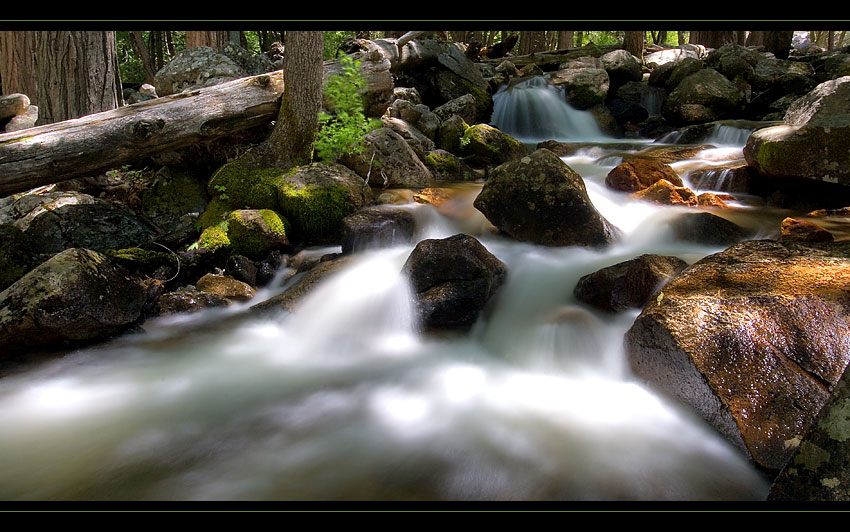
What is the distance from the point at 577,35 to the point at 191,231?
2748 cm

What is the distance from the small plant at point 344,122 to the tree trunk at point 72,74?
3606 millimetres

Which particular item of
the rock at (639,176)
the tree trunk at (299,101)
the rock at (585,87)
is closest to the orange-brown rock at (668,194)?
the rock at (639,176)

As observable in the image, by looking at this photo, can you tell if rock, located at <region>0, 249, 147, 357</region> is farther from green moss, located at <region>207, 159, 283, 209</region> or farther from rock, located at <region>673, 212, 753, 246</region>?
rock, located at <region>673, 212, 753, 246</region>

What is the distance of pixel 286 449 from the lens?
2943mm

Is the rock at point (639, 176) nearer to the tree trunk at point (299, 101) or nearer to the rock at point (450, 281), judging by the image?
the rock at point (450, 281)

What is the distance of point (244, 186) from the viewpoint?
6.49 metres

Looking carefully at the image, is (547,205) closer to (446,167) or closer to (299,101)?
(446,167)

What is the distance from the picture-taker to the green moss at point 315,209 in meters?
6.30

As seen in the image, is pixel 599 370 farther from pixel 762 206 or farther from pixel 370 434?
pixel 762 206

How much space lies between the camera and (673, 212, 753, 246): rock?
536 cm

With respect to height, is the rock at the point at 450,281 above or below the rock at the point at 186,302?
above

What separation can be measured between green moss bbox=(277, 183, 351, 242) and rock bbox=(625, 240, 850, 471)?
4245 millimetres

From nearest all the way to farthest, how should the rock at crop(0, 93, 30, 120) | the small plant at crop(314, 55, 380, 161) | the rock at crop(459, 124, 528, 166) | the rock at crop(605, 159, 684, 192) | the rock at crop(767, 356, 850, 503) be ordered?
the rock at crop(767, 356, 850, 503)
the small plant at crop(314, 55, 380, 161)
the rock at crop(605, 159, 684, 192)
the rock at crop(0, 93, 30, 120)
the rock at crop(459, 124, 528, 166)

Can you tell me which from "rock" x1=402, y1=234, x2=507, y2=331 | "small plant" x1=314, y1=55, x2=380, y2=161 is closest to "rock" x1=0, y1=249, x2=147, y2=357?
"rock" x1=402, y1=234, x2=507, y2=331
